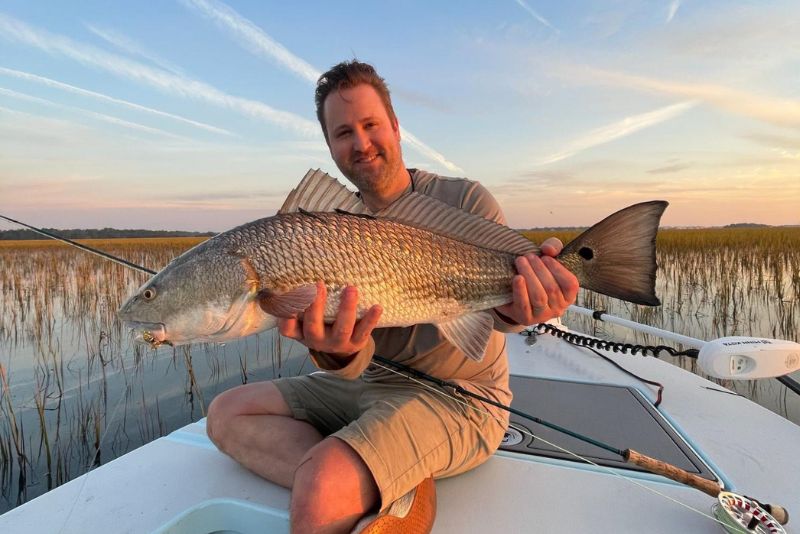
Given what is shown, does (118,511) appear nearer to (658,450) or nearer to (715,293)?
(658,450)

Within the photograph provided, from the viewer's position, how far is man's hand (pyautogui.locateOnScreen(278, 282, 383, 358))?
99.6 inches

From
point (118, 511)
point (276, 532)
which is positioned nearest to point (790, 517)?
point (276, 532)

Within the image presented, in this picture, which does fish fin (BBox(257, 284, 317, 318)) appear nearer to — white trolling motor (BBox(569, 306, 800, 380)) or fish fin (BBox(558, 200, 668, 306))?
fish fin (BBox(558, 200, 668, 306))

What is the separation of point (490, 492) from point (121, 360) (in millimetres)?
7181

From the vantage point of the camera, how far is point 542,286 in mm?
2674

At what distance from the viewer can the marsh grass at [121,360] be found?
5.07 m

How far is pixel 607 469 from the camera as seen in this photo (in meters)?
2.91

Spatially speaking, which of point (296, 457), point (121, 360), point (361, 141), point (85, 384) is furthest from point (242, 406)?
point (121, 360)

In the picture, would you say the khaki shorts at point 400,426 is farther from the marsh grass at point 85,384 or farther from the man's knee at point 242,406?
the marsh grass at point 85,384

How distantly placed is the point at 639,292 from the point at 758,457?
1704mm

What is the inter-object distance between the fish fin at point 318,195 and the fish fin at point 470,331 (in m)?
0.88

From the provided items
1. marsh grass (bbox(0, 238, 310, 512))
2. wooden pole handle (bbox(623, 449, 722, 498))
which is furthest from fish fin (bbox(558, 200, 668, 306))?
marsh grass (bbox(0, 238, 310, 512))

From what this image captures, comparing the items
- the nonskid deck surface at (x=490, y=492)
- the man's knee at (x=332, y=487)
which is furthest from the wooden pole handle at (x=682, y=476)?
the man's knee at (x=332, y=487)

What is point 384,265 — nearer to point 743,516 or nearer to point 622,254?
point 622,254
